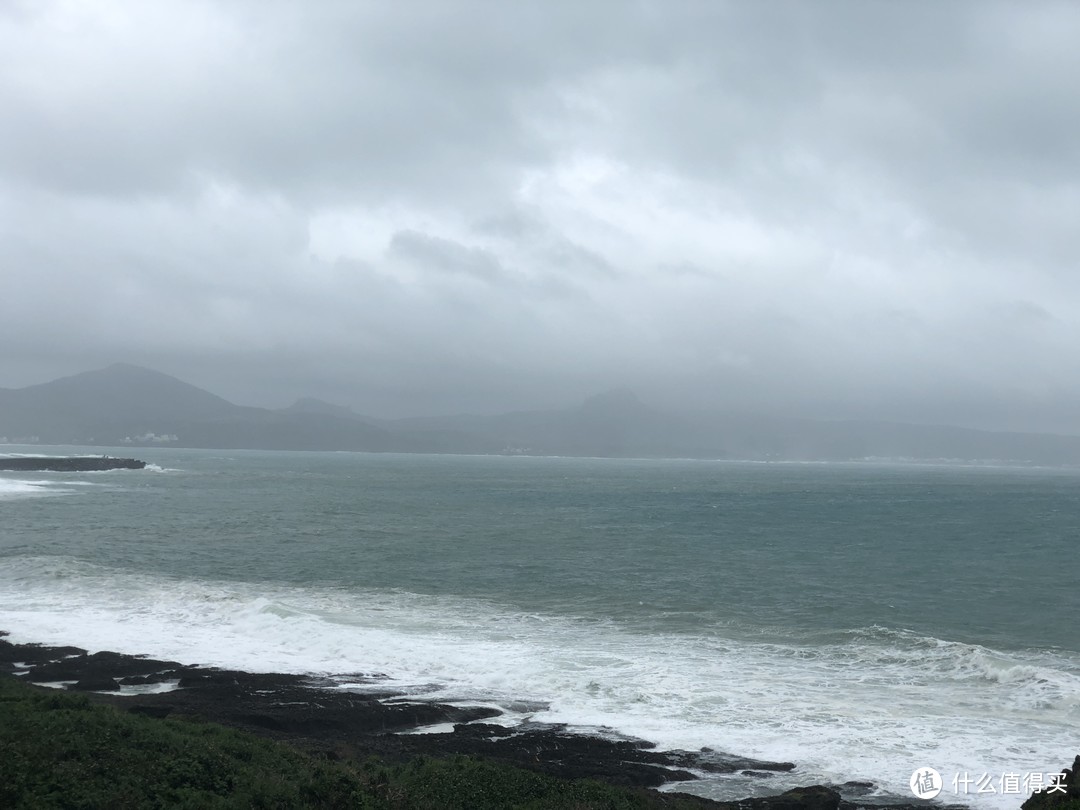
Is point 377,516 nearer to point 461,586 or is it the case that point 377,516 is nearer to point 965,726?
point 461,586

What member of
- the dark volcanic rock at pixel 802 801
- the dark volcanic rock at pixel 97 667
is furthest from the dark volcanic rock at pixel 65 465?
the dark volcanic rock at pixel 802 801

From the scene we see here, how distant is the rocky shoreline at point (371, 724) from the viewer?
15.6 metres

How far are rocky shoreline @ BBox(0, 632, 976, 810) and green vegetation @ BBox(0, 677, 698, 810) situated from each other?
4.73 feet

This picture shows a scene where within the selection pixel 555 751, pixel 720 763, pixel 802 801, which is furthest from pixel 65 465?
pixel 802 801

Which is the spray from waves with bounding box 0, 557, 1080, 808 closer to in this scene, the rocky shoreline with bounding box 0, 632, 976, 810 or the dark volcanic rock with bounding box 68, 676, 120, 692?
the rocky shoreline with bounding box 0, 632, 976, 810

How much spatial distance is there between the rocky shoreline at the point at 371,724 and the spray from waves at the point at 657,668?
0.86 metres

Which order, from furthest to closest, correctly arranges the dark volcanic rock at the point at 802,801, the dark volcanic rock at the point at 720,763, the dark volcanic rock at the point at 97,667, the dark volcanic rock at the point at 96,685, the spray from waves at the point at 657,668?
the dark volcanic rock at the point at 97,667 → the dark volcanic rock at the point at 96,685 → the spray from waves at the point at 657,668 → the dark volcanic rock at the point at 720,763 → the dark volcanic rock at the point at 802,801

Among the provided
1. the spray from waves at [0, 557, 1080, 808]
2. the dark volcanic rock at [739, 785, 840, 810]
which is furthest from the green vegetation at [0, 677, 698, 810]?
the spray from waves at [0, 557, 1080, 808]

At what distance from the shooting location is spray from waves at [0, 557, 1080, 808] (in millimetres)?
17516

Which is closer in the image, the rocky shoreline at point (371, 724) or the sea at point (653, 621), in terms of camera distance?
the rocky shoreline at point (371, 724)

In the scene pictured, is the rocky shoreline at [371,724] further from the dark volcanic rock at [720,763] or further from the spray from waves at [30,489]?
the spray from waves at [30,489]

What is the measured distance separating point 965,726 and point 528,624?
15.0 m

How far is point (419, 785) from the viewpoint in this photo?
13.3 metres

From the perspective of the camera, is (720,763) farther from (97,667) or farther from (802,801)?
(97,667)
